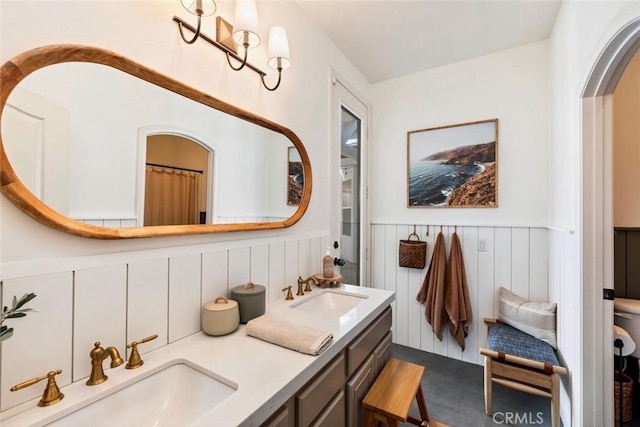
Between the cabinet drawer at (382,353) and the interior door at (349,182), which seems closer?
the cabinet drawer at (382,353)

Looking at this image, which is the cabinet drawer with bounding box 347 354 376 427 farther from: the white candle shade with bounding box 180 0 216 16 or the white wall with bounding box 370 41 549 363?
the white candle shade with bounding box 180 0 216 16

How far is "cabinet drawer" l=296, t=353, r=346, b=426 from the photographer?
0.85 m

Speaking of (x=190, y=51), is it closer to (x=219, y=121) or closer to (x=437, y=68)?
(x=219, y=121)

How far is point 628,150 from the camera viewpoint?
6.12 feet

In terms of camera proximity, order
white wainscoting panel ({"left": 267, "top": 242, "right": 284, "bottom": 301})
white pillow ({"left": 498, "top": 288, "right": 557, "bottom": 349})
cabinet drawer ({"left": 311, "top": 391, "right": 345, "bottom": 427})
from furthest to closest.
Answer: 1. white pillow ({"left": 498, "top": 288, "right": 557, "bottom": 349})
2. white wainscoting panel ({"left": 267, "top": 242, "right": 284, "bottom": 301})
3. cabinet drawer ({"left": 311, "top": 391, "right": 345, "bottom": 427})

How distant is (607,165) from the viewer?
1317mm

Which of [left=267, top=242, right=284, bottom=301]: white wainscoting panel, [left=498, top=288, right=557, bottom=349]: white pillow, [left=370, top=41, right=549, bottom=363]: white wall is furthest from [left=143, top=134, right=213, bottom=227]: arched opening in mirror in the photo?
[left=498, top=288, right=557, bottom=349]: white pillow

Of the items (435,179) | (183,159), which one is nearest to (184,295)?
(183,159)

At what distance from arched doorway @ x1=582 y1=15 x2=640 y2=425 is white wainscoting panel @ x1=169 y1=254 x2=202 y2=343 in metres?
1.83

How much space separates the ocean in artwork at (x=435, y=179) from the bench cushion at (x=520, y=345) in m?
1.10

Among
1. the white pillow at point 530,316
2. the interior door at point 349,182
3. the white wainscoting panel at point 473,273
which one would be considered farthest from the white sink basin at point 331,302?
the white pillow at point 530,316

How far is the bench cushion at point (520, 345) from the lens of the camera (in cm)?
167

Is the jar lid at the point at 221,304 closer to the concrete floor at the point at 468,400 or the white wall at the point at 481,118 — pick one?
the concrete floor at the point at 468,400

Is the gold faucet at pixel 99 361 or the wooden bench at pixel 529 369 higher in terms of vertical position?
the gold faucet at pixel 99 361
